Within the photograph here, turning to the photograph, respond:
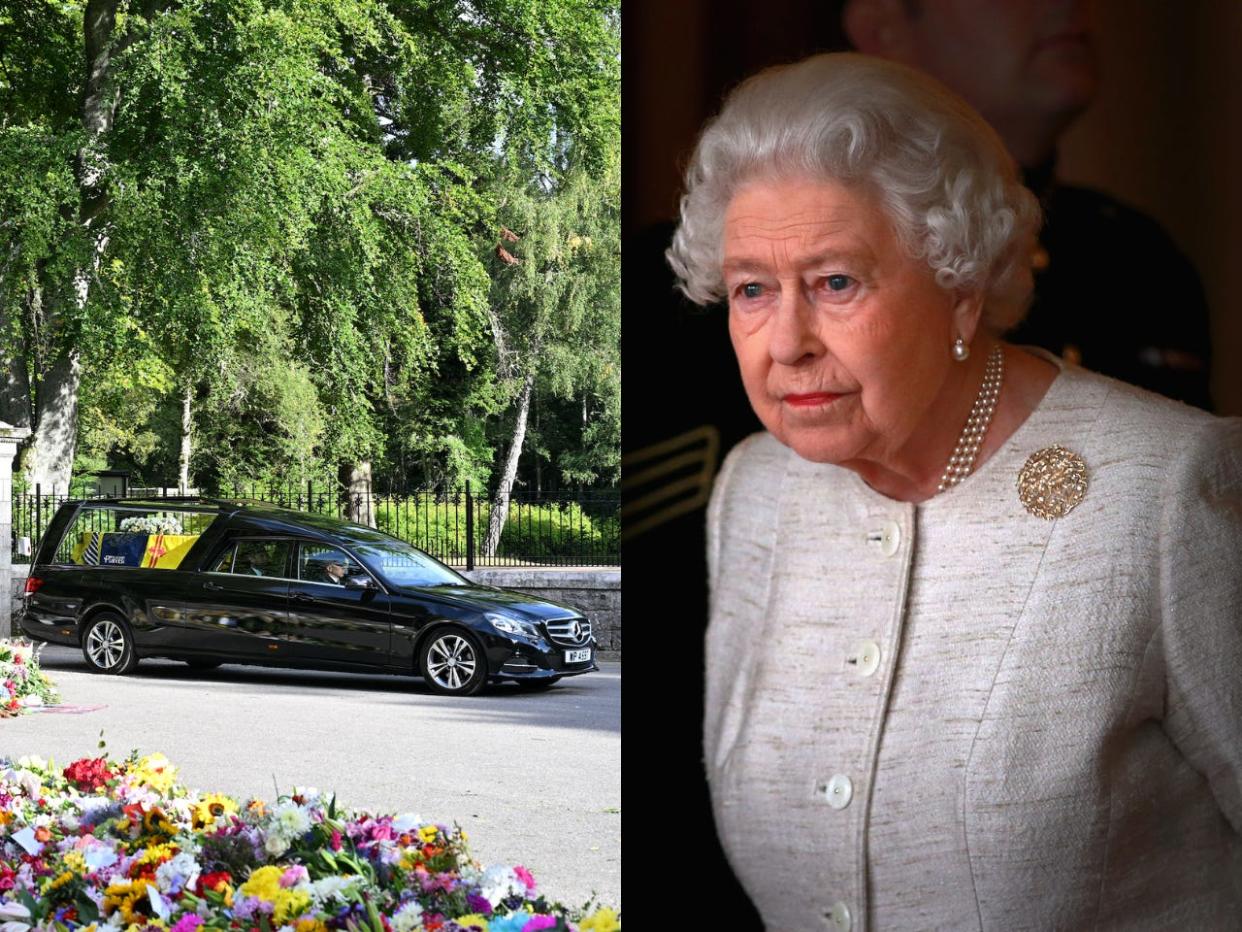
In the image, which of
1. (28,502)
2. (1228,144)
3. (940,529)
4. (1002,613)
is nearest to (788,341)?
(940,529)

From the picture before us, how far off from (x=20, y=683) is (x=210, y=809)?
6140 mm

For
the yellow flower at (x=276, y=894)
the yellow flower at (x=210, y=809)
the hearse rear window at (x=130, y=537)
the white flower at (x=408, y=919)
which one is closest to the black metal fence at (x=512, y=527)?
the hearse rear window at (x=130, y=537)

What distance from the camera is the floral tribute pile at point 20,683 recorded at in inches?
357

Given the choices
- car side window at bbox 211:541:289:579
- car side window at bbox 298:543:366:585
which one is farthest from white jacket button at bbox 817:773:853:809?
car side window at bbox 211:541:289:579

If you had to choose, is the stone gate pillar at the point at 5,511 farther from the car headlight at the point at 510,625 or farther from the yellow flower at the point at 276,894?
the yellow flower at the point at 276,894

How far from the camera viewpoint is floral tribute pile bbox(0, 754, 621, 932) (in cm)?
258

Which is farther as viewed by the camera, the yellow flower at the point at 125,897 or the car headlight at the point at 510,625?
the car headlight at the point at 510,625

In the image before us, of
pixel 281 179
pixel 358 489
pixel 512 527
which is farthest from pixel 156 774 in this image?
pixel 358 489

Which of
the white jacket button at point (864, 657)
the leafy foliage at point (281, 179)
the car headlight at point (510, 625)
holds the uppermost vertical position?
the leafy foliage at point (281, 179)

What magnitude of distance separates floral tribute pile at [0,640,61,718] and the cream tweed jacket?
8.27 metres

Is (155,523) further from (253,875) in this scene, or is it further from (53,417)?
(253,875)

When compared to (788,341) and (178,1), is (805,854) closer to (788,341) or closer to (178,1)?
(788,341)

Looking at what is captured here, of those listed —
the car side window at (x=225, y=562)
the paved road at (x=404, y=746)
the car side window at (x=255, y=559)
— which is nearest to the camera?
the paved road at (x=404, y=746)

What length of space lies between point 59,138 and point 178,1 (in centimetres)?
179
